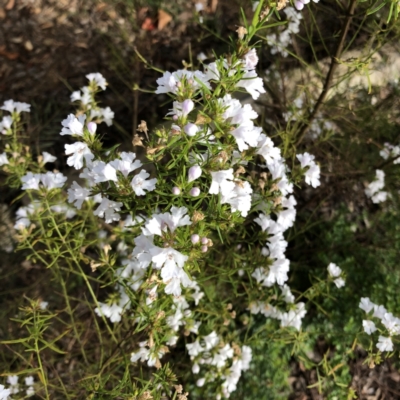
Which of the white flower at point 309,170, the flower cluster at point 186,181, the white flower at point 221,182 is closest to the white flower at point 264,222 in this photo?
the flower cluster at point 186,181

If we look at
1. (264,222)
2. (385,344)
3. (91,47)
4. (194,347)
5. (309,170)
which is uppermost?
(309,170)

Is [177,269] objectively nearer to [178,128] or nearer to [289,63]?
[178,128]

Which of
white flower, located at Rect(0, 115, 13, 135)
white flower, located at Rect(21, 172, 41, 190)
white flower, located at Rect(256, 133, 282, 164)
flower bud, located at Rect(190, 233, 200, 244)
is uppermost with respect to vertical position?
white flower, located at Rect(256, 133, 282, 164)

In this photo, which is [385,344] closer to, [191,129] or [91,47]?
[191,129]

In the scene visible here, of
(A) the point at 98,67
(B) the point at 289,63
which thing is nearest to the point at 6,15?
(A) the point at 98,67

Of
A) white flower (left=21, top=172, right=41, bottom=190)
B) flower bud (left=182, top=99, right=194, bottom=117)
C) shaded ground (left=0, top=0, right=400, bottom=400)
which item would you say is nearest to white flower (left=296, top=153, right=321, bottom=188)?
flower bud (left=182, top=99, right=194, bottom=117)

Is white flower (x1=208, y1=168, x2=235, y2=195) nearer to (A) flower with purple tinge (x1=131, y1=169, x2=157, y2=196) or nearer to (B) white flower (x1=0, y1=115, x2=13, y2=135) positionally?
(A) flower with purple tinge (x1=131, y1=169, x2=157, y2=196)

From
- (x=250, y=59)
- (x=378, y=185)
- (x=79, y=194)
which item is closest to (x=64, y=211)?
(x=79, y=194)

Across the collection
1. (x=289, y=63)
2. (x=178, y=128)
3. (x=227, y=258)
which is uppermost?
(x=178, y=128)
